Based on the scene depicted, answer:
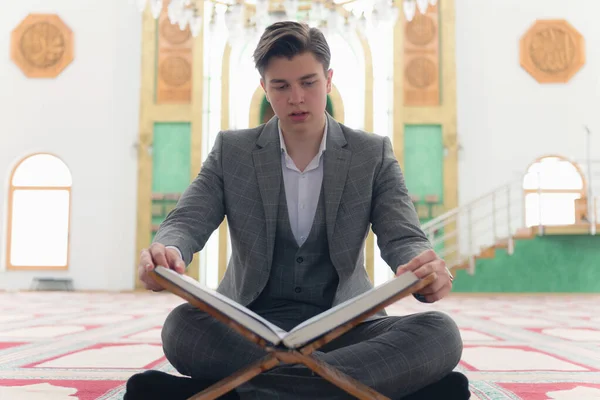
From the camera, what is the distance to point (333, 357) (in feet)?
4.31

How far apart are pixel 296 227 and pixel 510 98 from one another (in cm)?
756

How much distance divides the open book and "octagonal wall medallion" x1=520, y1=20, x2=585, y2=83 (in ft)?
27.3

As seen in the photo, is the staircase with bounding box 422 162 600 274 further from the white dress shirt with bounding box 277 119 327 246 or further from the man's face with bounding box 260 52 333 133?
the man's face with bounding box 260 52 333 133

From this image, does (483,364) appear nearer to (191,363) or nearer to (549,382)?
(549,382)

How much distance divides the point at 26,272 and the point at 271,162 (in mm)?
7864

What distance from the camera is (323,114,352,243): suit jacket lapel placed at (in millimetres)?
1734

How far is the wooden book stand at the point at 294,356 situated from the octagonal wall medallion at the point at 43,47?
861 centimetres

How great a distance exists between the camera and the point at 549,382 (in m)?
2.00

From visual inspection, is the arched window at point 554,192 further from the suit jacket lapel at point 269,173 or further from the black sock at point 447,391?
the black sock at point 447,391

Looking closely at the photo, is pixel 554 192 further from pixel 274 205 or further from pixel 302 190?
pixel 274 205

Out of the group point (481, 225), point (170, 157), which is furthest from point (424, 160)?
point (170, 157)

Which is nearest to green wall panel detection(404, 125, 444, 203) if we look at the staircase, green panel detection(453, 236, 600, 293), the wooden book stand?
the staircase

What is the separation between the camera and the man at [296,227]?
1.41 meters

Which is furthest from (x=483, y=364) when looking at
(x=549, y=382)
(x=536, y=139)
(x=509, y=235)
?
(x=536, y=139)
